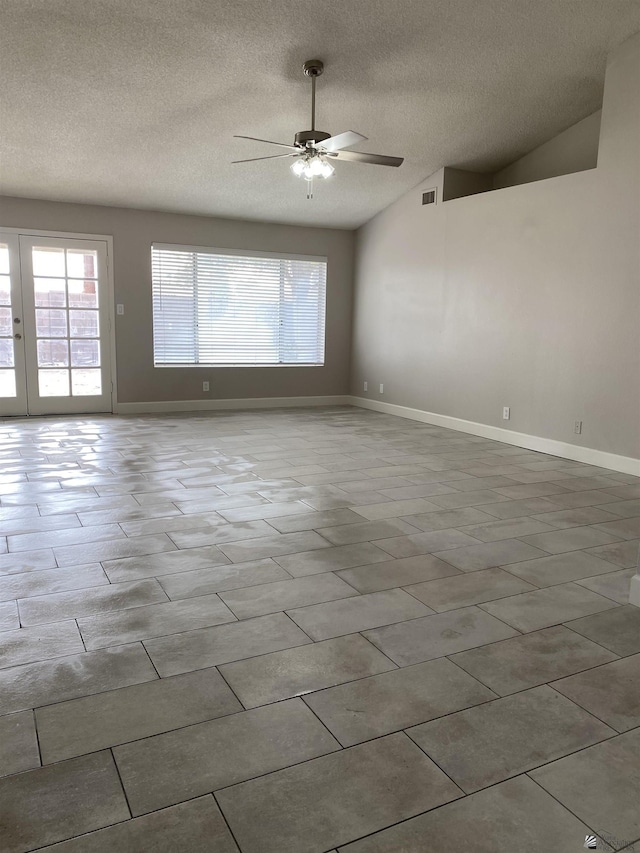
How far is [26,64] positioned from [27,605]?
3989mm

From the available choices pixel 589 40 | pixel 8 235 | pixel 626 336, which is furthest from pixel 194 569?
pixel 8 235

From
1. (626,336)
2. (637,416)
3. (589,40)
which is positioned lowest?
(637,416)

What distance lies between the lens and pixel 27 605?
2.43 m

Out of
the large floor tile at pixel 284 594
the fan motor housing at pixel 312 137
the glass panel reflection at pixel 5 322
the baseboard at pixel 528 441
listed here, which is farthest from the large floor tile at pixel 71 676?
the glass panel reflection at pixel 5 322

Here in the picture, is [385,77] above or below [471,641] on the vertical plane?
above

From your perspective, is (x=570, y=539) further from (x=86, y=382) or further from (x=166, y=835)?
(x=86, y=382)

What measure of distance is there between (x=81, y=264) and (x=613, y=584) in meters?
6.55

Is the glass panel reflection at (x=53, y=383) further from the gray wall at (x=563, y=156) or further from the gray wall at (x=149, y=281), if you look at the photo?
the gray wall at (x=563, y=156)

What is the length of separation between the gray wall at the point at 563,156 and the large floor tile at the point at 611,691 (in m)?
5.16

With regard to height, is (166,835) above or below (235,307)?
below

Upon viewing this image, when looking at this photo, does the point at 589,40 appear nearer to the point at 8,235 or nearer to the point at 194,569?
the point at 194,569

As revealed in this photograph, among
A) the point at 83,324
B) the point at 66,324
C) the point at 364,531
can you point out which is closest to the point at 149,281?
the point at 83,324

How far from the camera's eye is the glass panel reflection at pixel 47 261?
692 centimetres

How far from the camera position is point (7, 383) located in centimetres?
695
